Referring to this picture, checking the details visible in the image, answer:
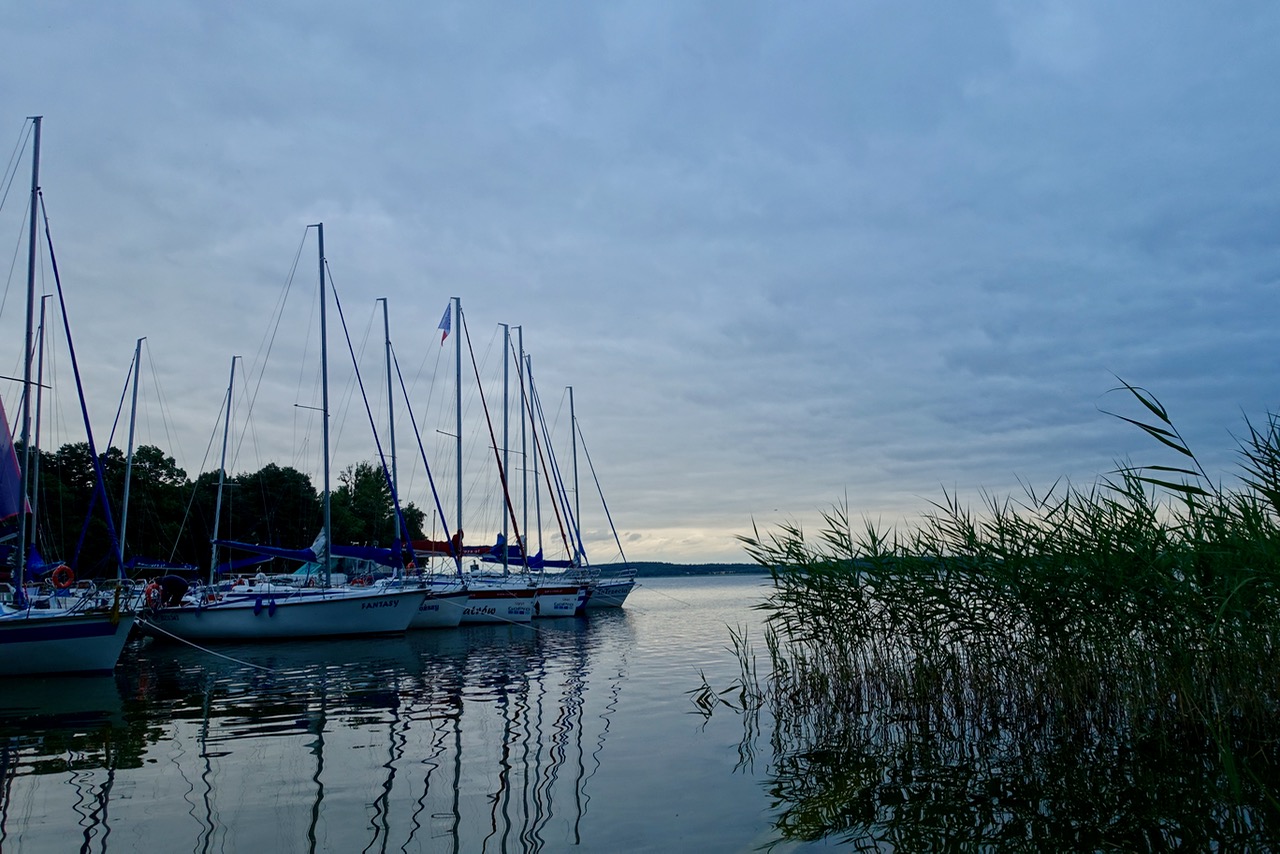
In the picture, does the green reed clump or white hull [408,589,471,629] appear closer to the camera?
the green reed clump

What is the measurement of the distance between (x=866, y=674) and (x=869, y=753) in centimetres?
239

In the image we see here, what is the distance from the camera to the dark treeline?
6425 cm

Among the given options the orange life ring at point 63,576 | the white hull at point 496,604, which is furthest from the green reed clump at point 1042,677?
the white hull at point 496,604

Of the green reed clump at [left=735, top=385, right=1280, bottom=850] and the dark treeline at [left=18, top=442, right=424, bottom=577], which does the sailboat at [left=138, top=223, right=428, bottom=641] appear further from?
the dark treeline at [left=18, top=442, right=424, bottom=577]

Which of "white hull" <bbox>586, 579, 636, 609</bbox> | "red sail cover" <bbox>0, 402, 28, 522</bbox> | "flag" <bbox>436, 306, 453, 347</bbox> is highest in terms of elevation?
"flag" <bbox>436, 306, 453, 347</bbox>

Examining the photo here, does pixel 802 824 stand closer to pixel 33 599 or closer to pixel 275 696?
pixel 275 696

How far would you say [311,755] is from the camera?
43.0 feet

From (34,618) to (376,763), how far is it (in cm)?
1433

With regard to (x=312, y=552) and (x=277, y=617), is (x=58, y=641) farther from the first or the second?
(x=312, y=552)

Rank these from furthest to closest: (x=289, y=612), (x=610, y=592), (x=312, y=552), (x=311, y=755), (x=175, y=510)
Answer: (x=175, y=510), (x=610, y=592), (x=312, y=552), (x=289, y=612), (x=311, y=755)

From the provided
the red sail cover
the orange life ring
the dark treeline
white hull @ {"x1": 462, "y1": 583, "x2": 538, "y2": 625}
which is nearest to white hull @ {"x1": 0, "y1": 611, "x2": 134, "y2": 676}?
the red sail cover

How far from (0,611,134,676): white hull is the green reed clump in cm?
1687

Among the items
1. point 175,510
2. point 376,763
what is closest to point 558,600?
point 376,763

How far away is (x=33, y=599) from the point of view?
23.8m
